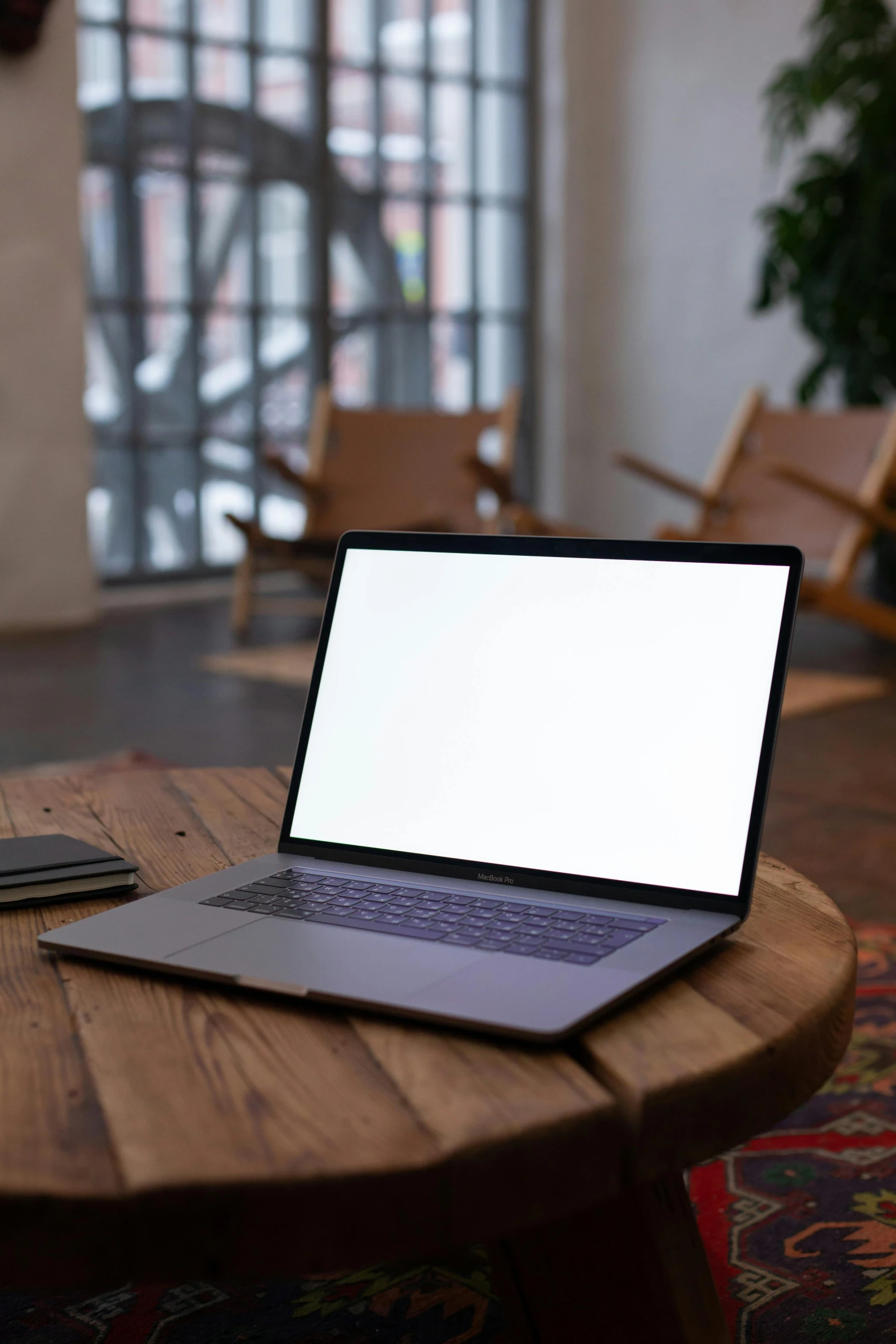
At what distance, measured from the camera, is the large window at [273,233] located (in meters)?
5.68

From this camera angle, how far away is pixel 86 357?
524 centimetres

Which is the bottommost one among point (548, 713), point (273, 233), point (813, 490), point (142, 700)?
point (142, 700)

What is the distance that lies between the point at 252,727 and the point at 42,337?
2320mm

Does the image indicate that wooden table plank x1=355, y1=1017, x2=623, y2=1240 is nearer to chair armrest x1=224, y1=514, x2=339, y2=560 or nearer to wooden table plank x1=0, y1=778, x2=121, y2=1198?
wooden table plank x1=0, y1=778, x2=121, y2=1198

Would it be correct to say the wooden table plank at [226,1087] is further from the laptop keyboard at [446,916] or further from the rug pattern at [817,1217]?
the rug pattern at [817,1217]

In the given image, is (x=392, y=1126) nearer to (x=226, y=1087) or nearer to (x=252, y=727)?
(x=226, y=1087)

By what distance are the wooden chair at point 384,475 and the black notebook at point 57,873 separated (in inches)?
155

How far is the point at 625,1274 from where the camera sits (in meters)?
0.71

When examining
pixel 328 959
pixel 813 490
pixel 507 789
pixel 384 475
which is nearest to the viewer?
pixel 328 959

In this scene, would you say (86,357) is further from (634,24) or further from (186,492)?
(634,24)

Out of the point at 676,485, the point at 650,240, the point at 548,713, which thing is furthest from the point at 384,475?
the point at 548,713

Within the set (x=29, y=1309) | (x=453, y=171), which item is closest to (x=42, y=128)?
(x=453, y=171)

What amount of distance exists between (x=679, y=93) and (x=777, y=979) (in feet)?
21.5

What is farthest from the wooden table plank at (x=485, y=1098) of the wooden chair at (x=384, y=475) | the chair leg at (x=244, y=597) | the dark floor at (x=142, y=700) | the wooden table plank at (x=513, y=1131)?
the chair leg at (x=244, y=597)
